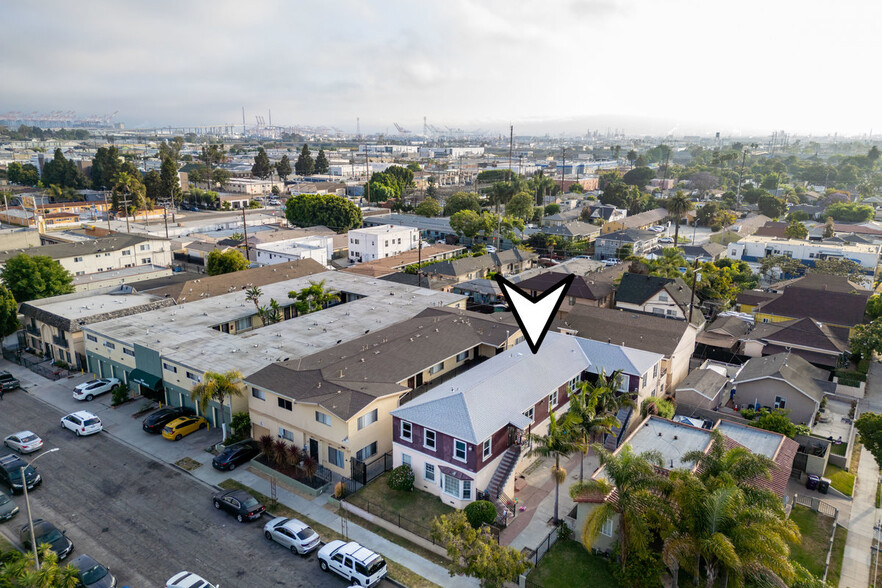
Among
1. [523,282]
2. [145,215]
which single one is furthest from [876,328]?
[145,215]

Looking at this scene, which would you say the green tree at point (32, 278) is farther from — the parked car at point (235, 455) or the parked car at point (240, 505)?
the parked car at point (240, 505)

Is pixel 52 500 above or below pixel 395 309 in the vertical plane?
below

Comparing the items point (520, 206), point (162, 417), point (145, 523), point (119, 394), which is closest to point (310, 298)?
point (119, 394)

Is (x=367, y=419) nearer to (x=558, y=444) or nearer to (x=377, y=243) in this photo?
(x=558, y=444)

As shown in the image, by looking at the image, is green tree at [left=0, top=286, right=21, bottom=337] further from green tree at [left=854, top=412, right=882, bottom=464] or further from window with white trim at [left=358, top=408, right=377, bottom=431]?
green tree at [left=854, top=412, right=882, bottom=464]

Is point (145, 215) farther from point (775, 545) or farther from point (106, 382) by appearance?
point (775, 545)
